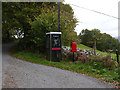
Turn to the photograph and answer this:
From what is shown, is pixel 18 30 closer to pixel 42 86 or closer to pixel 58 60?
pixel 58 60

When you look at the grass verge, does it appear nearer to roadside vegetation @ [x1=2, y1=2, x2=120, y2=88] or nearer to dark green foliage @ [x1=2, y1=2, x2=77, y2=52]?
roadside vegetation @ [x1=2, y1=2, x2=120, y2=88]

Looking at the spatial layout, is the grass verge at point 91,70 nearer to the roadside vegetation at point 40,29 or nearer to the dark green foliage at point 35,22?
the roadside vegetation at point 40,29

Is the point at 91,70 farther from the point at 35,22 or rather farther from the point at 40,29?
the point at 35,22

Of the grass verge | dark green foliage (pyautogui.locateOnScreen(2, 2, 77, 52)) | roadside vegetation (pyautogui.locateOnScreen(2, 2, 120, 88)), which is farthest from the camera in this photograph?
dark green foliage (pyautogui.locateOnScreen(2, 2, 77, 52))

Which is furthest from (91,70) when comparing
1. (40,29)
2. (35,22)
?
(35,22)

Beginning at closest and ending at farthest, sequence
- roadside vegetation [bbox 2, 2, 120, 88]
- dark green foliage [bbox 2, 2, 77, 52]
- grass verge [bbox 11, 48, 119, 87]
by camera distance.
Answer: grass verge [bbox 11, 48, 119, 87]
roadside vegetation [bbox 2, 2, 120, 88]
dark green foliage [bbox 2, 2, 77, 52]

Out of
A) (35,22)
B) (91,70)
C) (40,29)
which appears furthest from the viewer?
(35,22)

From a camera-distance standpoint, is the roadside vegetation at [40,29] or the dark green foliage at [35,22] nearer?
the roadside vegetation at [40,29]

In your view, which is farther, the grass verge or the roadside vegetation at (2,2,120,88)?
the roadside vegetation at (2,2,120,88)

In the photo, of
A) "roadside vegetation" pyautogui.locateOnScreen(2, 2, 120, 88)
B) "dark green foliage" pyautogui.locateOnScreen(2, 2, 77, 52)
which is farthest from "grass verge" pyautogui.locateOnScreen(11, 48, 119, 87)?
"dark green foliage" pyautogui.locateOnScreen(2, 2, 77, 52)

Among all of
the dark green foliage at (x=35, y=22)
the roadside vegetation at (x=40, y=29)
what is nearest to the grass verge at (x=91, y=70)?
the roadside vegetation at (x=40, y=29)

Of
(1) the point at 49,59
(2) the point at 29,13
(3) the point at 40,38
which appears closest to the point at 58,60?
A: (1) the point at 49,59

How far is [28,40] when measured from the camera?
51.8 ft

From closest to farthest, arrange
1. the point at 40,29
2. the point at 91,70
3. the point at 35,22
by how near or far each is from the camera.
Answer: the point at 91,70 < the point at 40,29 < the point at 35,22
